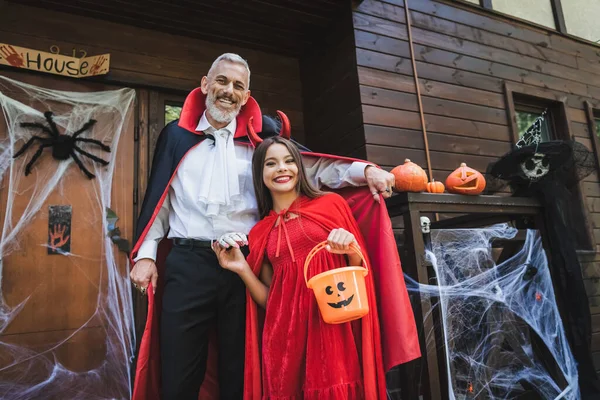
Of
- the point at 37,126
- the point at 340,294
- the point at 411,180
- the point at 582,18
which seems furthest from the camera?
the point at 582,18

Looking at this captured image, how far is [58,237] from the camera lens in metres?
3.20

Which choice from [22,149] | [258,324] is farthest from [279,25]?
[258,324]

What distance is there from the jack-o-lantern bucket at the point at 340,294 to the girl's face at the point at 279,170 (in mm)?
501

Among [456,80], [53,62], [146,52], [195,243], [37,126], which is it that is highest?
[146,52]

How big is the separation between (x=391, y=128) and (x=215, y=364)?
2515mm

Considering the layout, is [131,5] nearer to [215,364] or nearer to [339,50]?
[339,50]

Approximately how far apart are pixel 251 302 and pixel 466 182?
1.98 meters

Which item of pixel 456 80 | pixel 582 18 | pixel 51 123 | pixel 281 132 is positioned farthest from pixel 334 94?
pixel 582 18

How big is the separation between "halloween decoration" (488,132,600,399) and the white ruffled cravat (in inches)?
90.4

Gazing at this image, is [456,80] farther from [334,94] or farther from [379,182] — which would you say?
[379,182]

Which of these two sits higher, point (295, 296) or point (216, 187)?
point (216, 187)

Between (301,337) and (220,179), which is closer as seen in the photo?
(301,337)

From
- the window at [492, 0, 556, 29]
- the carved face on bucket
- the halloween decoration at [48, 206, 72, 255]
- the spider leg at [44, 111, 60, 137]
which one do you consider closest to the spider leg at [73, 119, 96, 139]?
the spider leg at [44, 111, 60, 137]

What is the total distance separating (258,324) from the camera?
193 centimetres
